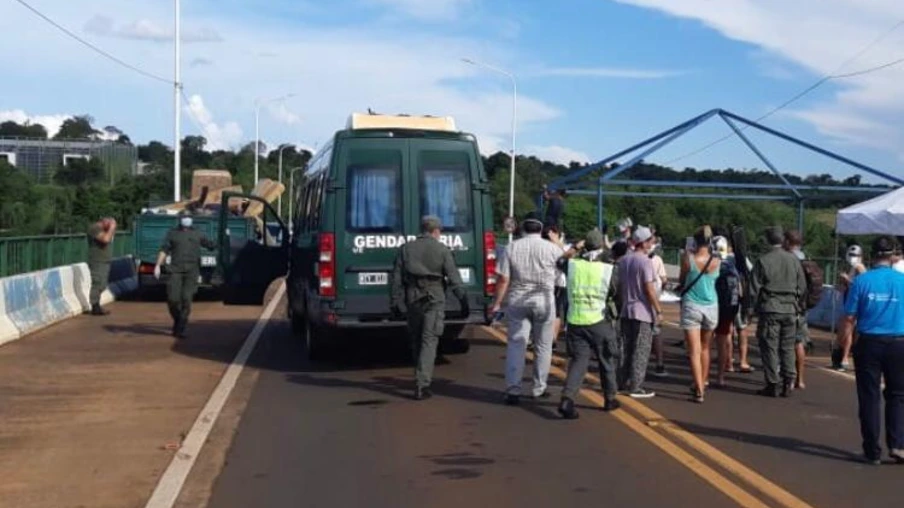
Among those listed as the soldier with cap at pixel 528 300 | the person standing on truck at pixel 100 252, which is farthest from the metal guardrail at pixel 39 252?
the soldier with cap at pixel 528 300

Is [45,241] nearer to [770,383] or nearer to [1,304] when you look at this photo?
[1,304]

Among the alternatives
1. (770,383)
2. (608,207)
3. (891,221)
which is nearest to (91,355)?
(770,383)

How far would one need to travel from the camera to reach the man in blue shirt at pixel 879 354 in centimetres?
873

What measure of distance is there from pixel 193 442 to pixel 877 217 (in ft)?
38.9

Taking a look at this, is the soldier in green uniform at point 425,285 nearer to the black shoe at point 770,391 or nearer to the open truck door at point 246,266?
the black shoe at point 770,391

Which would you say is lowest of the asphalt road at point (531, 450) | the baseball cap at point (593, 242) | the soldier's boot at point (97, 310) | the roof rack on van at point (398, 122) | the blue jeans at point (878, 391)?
the soldier's boot at point (97, 310)

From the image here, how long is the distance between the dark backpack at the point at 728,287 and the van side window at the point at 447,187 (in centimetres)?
290

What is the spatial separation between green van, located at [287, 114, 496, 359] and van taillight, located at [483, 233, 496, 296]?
0.04 ft

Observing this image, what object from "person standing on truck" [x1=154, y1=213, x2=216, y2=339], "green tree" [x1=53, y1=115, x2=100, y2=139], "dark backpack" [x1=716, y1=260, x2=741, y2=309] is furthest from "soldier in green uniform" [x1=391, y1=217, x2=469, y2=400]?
"green tree" [x1=53, y1=115, x2=100, y2=139]

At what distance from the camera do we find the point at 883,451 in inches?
367

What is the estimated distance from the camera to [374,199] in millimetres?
13492

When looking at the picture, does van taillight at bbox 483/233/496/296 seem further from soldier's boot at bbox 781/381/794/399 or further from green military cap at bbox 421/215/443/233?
soldier's boot at bbox 781/381/794/399

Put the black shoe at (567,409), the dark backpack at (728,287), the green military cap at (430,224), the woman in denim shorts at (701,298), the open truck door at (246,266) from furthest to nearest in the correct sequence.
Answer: the open truck door at (246,266)
the dark backpack at (728,287)
the woman in denim shorts at (701,298)
the green military cap at (430,224)
the black shoe at (567,409)

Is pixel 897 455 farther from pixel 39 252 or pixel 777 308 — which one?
pixel 39 252
